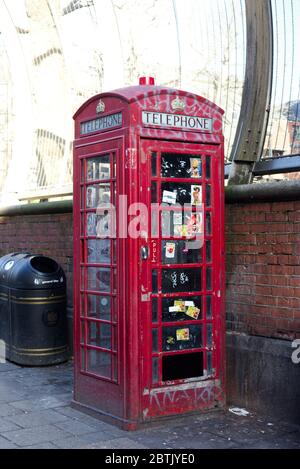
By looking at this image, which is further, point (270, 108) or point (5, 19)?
point (5, 19)

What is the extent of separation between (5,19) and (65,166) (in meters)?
2.63

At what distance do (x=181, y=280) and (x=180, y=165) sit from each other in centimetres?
90

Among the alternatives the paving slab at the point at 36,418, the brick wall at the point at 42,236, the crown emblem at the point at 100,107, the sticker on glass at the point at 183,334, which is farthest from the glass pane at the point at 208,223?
the brick wall at the point at 42,236

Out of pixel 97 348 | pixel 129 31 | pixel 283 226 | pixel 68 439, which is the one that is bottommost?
pixel 68 439

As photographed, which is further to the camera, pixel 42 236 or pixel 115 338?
pixel 42 236

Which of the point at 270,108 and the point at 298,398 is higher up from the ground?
the point at 270,108

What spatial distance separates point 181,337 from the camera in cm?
526

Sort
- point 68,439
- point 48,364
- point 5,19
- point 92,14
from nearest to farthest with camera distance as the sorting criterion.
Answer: point 68,439, point 48,364, point 92,14, point 5,19

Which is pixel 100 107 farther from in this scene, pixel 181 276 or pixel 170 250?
pixel 181 276

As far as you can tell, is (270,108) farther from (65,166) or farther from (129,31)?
(65,166)

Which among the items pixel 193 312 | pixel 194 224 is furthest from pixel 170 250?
pixel 193 312

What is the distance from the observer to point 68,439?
15.8 ft

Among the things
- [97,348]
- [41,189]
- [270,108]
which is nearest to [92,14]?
[41,189]

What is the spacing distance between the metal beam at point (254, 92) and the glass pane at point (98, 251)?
142 centimetres
